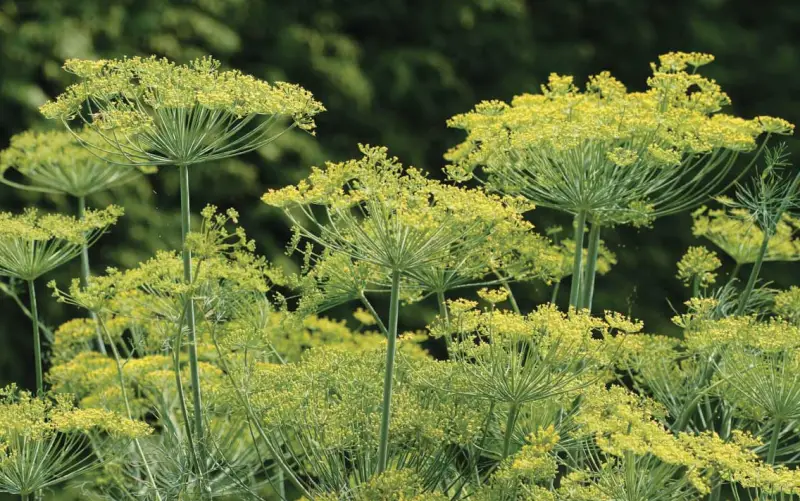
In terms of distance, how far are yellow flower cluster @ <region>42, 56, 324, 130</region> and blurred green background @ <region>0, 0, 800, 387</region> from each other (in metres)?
2.64

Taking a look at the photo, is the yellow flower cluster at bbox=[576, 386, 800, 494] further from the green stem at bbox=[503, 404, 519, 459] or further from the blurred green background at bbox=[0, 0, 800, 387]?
the blurred green background at bbox=[0, 0, 800, 387]

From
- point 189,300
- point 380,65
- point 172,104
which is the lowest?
point 189,300

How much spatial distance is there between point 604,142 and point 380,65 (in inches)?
128

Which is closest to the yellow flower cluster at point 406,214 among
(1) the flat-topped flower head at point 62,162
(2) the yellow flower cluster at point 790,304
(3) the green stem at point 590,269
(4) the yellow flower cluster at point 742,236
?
(3) the green stem at point 590,269

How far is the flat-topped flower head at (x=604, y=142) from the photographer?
9.06ft

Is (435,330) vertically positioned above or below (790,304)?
below

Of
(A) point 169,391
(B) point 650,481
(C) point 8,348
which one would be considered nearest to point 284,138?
(C) point 8,348

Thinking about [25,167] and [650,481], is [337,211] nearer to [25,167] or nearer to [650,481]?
[650,481]

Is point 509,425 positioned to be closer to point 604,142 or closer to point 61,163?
point 604,142

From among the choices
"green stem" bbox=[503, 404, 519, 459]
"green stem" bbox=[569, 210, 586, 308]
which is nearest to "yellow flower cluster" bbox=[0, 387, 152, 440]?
"green stem" bbox=[503, 404, 519, 459]

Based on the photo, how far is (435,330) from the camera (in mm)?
2570

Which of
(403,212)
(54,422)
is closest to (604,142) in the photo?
(403,212)

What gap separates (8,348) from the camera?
505 cm

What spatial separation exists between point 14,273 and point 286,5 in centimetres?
302
